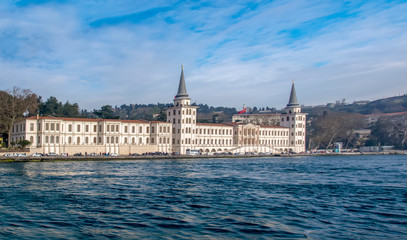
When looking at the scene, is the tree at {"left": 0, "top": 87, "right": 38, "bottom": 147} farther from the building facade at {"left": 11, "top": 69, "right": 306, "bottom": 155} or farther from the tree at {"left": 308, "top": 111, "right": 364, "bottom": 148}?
the tree at {"left": 308, "top": 111, "right": 364, "bottom": 148}

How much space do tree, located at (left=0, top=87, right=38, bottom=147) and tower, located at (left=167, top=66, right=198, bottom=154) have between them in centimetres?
2766

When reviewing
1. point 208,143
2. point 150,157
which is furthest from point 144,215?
point 208,143

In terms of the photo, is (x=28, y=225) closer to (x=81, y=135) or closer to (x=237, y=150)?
(x=81, y=135)

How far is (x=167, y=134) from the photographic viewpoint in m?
82.6

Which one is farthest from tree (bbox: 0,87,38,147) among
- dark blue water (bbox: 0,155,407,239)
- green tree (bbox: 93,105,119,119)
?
dark blue water (bbox: 0,155,407,239)

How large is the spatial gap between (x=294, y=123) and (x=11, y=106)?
6759 cm

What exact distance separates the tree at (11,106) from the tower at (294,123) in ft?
208

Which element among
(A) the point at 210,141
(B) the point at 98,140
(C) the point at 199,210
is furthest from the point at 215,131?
(C) the point at 199,210

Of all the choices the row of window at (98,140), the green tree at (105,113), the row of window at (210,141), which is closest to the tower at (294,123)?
the row of window at (210,141)

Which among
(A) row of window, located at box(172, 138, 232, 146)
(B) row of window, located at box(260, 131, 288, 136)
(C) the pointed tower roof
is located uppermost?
(C) the pointed tower roof

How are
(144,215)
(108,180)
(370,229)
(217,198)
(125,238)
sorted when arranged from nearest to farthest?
(125,238)
(370,229)
(144,215)
(217,198)
(108,180)

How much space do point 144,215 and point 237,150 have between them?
74.8 metres

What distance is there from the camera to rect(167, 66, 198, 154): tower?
3319 inches

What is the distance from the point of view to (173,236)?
51.3ft
